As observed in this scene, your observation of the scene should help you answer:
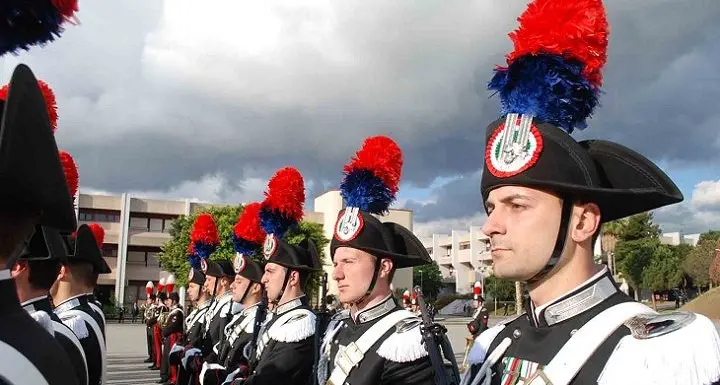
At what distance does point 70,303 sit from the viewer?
527cm

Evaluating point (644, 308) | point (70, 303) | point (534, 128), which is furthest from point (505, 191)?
point (70, 303)

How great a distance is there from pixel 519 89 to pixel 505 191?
463 mm

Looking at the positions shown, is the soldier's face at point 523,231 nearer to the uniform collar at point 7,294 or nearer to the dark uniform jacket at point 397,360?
the uniform collar at point 7,294

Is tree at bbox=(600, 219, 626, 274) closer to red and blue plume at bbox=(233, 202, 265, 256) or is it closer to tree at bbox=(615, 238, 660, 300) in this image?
tree at bbox=(615, 238, 660, 300)

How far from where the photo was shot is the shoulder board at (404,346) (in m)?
4.38

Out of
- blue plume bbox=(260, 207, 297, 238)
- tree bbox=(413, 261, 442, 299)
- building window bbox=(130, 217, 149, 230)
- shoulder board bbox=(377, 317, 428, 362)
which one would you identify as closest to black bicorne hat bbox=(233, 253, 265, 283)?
blue plume bbox=(260, 207, 297, 238)

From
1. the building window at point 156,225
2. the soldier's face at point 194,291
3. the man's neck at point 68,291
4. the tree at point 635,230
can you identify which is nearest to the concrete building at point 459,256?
the tree at point 635,230

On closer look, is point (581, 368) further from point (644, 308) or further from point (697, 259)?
point (697, 259)

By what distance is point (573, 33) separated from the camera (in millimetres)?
2643

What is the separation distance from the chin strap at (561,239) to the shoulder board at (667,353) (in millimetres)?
371

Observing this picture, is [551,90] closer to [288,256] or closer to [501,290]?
[288,256]

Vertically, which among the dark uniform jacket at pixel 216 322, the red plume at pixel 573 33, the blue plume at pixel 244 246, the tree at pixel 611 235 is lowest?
the dark uniform jacket at pixel 216 322

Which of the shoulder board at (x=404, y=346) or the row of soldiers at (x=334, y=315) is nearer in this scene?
the shoulder board at (x=404, y=346)

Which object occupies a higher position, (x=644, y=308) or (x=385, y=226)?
(x=385, y=226)
